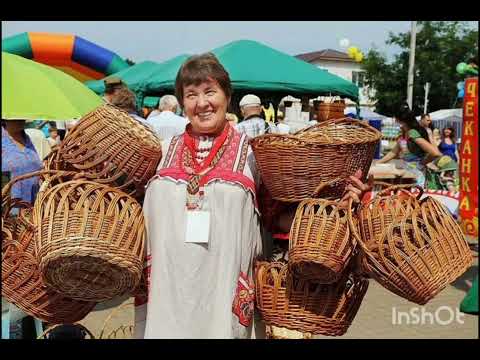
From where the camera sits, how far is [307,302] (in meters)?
2.04

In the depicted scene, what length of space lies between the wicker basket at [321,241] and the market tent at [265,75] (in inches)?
231

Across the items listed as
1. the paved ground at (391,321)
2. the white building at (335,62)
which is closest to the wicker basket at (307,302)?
the paved ground at (391,321)

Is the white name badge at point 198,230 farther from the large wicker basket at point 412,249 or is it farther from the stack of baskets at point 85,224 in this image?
the large wicker basket at point 412,249

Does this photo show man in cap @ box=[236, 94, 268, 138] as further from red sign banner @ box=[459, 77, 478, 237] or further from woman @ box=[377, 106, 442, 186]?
red sign banner @ box=[459, 77, 478, 237]

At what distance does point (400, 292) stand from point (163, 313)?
72cm

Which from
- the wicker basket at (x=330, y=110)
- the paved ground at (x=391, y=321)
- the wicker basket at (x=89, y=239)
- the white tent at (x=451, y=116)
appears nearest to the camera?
the wicker basket at (x=89, y=239)

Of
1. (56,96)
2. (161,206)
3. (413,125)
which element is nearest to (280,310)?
(161,206)

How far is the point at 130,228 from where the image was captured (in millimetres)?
1917

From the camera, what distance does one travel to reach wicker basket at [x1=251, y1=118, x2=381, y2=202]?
196 centimetres

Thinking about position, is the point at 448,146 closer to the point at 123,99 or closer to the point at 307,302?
the point at 123,99

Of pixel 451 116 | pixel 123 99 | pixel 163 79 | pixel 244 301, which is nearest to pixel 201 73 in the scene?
pixel 244 301

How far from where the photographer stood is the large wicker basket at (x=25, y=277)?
2082 mm

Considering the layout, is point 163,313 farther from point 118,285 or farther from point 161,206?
point 161,206

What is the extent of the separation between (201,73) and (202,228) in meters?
0.49
